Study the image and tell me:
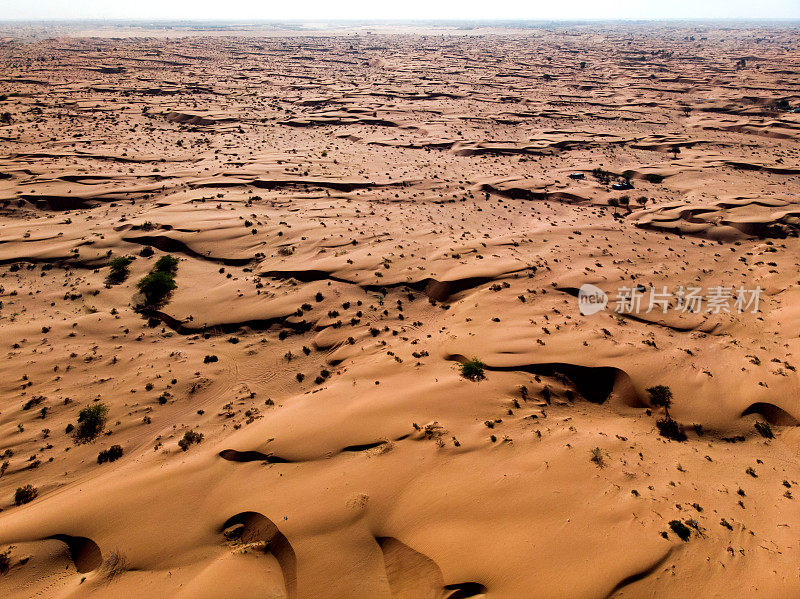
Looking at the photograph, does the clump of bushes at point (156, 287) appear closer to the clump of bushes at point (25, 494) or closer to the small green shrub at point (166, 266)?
the small green shrub at point (166, 266)

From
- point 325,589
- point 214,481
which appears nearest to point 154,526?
point 214,481

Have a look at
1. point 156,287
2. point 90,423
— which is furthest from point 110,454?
point 156,287

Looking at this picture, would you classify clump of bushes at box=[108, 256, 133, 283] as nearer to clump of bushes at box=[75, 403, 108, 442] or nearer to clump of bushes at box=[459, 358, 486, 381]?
clump of bushes at box=[75, 403, 108, 442]

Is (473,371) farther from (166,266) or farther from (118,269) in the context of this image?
(118,269)

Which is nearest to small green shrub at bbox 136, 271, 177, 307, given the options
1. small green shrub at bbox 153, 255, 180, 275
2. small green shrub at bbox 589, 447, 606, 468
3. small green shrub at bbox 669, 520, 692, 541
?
small green shrub at bbox 153, 255, 180, 275

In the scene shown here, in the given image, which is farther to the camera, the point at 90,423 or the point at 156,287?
the point at 156,287

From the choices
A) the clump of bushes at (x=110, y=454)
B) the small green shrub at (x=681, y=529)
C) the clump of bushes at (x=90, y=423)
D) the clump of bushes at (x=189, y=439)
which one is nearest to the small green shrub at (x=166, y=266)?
the clump of bushes at (x=90, y=423)
